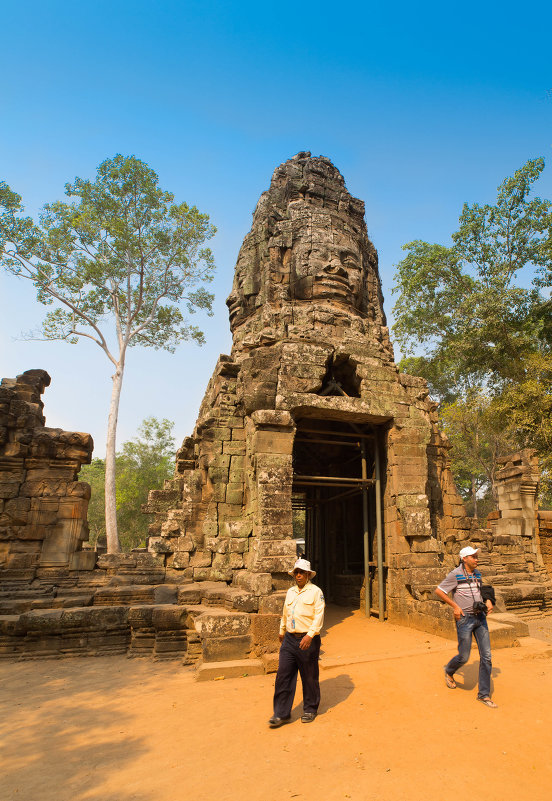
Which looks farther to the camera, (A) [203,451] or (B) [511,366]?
(B) [511,366]

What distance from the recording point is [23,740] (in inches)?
149

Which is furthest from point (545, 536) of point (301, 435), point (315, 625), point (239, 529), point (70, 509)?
point (70, 509)

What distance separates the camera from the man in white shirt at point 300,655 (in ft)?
12.9

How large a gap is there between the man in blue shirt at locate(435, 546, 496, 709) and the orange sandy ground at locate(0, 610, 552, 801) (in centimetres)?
21

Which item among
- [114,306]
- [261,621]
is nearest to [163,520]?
[261,621]

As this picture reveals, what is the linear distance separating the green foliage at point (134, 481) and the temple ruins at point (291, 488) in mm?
19309

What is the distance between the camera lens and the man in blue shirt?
14.3 feet

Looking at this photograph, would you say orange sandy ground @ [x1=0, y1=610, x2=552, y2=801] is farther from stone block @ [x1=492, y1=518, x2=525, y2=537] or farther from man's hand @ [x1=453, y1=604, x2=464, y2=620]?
stone block @ [x1=492, y1=518, x2=525, y2=537]

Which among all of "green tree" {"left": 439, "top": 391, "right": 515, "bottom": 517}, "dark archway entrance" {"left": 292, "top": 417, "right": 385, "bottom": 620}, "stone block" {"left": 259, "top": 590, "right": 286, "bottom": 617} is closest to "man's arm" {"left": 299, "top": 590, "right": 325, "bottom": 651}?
"stone block" {"left": 259, "top": 590, "right": 286, "bottom": 617}

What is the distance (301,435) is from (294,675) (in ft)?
24.6

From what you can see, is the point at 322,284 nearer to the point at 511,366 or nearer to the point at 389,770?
the point at 389,770

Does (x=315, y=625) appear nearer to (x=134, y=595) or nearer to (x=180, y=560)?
(x=134, y=595)

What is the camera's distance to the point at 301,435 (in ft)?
37.2

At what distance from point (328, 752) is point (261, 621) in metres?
2.51
